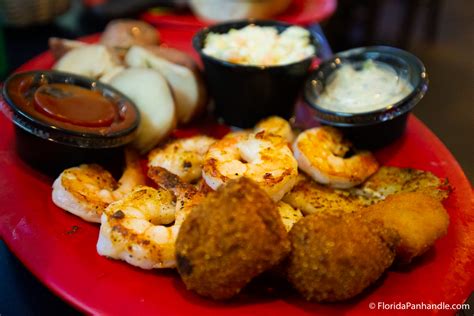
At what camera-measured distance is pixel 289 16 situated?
3.94 m

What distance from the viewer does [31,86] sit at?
2.21 metres

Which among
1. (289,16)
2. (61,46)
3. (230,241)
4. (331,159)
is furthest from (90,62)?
(289,16)

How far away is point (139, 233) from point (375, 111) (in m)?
1.18

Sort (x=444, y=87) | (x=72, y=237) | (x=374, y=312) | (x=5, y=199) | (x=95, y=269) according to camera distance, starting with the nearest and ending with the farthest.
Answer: (x=374, y=312), (x=95, y=269), (x=72, y=237), (x=5, y=199), (x=444, y=87)

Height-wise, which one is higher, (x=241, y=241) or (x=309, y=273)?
(x=241, y=241)

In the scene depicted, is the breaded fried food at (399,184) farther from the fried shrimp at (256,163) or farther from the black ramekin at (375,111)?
the fried shrimp at (256,163)

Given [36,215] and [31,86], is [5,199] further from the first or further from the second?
[31,86]

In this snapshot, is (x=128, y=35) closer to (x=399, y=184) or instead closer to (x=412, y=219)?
(x=399, y=184)

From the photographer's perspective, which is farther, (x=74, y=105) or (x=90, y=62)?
(x=90, y=62)

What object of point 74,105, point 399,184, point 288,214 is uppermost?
point 74,105

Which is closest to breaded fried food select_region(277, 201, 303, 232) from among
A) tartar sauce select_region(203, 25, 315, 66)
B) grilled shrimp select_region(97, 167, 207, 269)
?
grilled shrimp select_region(97, 167, 207, 269)

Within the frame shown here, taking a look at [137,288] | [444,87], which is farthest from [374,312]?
[444,87]

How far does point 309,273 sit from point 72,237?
2.78ft

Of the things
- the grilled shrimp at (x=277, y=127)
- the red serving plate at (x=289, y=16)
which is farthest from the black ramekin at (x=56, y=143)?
the red serving plate at (x=289, y=16)
